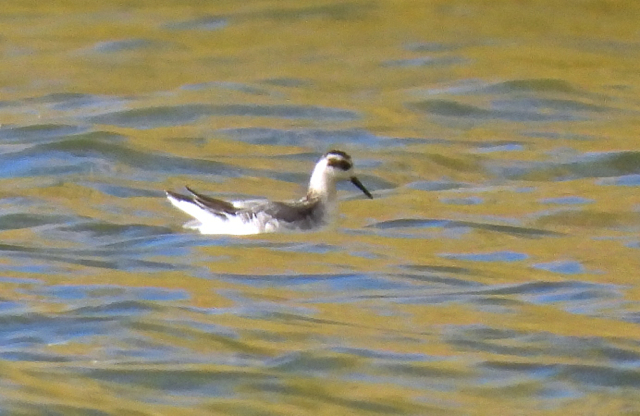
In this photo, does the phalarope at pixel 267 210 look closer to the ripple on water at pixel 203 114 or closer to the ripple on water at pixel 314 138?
the ripple on water at pixel 314 138

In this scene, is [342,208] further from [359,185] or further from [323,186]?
[323,186]

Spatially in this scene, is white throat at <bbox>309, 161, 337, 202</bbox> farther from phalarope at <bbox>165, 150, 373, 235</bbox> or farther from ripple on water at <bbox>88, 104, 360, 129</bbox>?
ripple on water at <bbox>88, 104, 360, 129</bbox>

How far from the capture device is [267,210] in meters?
13.2

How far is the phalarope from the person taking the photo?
43.1 feet

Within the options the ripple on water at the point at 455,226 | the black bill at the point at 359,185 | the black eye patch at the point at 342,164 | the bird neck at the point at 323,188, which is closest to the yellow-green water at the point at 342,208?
the ripple on water at the point at 455,226

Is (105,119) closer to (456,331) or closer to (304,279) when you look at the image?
(304,279)

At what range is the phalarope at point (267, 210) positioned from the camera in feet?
43.1

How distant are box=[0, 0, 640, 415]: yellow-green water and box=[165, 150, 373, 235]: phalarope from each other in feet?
0.38

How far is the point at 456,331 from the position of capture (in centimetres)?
1041

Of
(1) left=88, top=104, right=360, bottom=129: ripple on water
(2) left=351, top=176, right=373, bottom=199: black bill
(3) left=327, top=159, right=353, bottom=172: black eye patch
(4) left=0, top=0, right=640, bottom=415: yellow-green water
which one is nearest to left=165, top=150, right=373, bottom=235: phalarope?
(3) left=327, top=159, right=353, bottom=172: black eye patch

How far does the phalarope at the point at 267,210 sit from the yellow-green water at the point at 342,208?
11 cm

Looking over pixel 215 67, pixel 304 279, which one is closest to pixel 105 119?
pixel 215 67

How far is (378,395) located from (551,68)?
1115 centimetres

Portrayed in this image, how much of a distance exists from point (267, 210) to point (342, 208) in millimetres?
1678
